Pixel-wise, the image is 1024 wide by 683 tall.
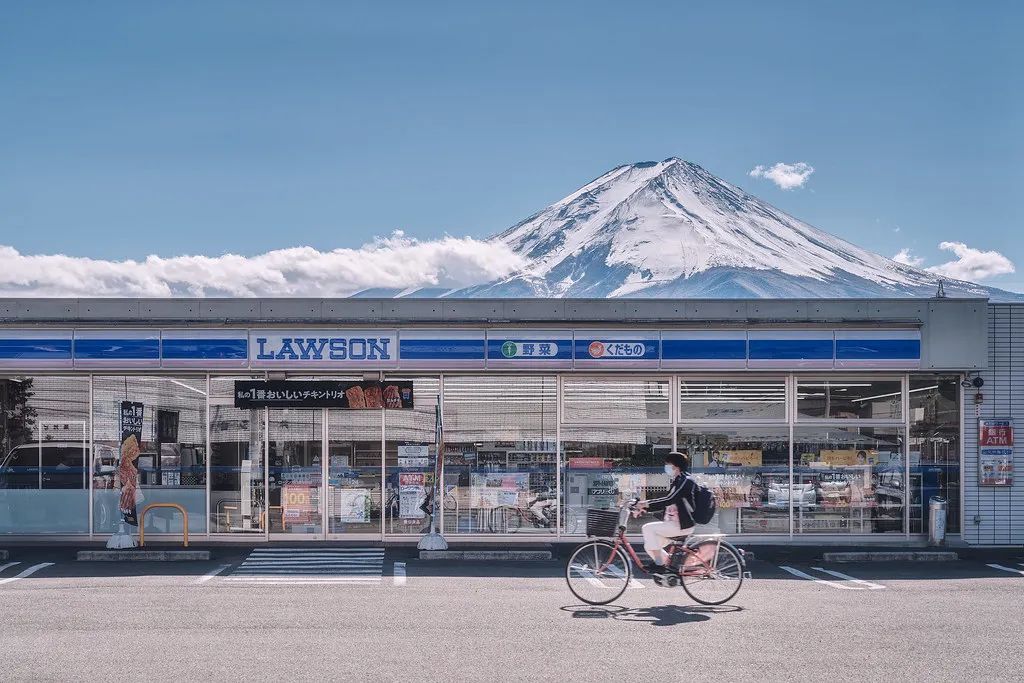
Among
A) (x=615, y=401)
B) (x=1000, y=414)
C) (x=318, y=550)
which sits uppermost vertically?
(x=615, y=401)

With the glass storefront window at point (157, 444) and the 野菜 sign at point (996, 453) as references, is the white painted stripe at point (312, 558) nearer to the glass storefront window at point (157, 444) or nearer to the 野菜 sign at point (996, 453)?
the glass storefront window at point (157, 444)

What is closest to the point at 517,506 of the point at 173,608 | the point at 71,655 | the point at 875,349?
the point at 875,349

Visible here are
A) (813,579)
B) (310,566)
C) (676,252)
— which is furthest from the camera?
(676,252)

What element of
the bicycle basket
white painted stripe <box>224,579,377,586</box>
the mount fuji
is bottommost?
white painted stripe <box>224,579,377,586</box>

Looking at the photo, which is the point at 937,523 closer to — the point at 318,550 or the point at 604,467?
the point at 604,467

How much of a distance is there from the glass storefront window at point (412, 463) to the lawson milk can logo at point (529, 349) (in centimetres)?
142

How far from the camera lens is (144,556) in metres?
15.0

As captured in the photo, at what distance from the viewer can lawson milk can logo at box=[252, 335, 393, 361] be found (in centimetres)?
1714

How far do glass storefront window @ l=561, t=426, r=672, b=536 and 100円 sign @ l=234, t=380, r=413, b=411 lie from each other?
3130 millimetres

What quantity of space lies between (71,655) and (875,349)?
13.7 m

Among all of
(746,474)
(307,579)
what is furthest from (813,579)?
(307,579)

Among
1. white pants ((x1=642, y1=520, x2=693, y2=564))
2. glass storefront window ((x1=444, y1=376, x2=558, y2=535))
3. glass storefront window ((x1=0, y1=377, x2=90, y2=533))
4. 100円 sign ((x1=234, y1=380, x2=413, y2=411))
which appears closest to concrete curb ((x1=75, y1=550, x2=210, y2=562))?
glass storefront window ((x1=0, y1=377, x2=90, y2=533))

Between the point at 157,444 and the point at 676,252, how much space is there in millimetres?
A: 177480

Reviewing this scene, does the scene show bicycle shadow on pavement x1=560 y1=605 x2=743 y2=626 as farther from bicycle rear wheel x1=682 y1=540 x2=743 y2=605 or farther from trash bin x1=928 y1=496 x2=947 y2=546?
trash bin x1=928 y1=496 x2=947 y2=546
